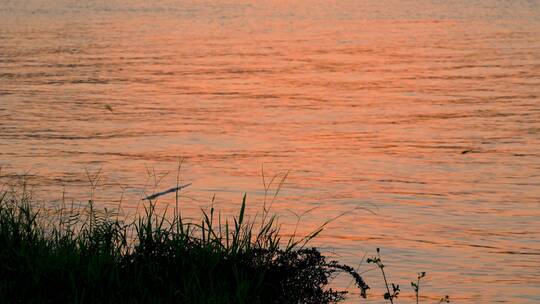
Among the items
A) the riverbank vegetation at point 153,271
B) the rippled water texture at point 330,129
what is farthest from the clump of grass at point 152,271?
the rippled water texture at point 330,129

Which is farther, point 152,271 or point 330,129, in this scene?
point 330,129

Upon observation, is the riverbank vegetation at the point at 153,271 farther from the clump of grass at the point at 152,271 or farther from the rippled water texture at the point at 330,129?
the rippled water texture at the point at 330,129

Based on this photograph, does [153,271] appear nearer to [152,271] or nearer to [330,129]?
[152,271]

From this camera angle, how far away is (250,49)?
33531mm

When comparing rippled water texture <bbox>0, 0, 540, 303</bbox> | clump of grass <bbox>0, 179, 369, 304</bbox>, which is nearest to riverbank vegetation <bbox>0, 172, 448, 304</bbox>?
clump of grass <bbox>0, 179, 369, 304</bbox>

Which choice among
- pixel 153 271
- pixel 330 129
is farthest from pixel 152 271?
pixel 330 129

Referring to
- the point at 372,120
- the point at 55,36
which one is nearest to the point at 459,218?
the point at 372,120

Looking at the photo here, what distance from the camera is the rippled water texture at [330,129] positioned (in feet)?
39.8

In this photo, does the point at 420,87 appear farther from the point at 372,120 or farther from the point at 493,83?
the point at 372,120

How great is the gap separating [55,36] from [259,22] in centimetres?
907

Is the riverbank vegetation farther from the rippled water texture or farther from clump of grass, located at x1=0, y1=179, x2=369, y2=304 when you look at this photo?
the rippled water texture

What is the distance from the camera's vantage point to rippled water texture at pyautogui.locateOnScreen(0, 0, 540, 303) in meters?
12.1

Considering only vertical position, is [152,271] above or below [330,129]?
below

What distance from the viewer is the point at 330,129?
19078 millimetres
